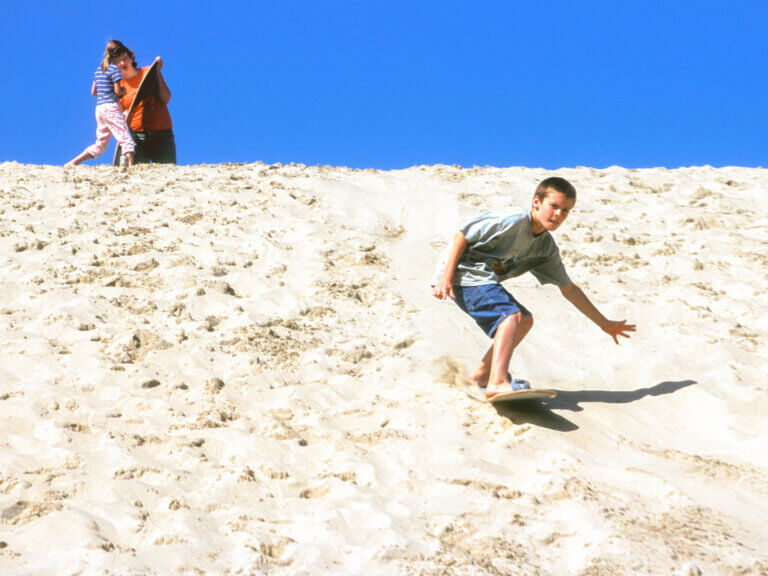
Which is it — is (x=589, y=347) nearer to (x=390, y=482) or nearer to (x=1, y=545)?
(x=390, y=482)

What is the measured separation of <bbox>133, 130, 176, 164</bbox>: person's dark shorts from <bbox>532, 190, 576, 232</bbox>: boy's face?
16.6 feet

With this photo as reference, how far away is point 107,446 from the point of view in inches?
127

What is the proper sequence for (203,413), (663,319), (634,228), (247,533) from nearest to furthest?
(247,533) < (203,413) < (663,319) < (634,228)

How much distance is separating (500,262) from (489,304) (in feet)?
0.85

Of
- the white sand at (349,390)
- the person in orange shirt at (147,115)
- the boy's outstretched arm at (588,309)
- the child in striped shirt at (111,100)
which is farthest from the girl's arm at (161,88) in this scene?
the boy's outstretched arm at (588,309)

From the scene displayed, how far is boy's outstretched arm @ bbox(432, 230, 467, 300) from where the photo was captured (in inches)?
147

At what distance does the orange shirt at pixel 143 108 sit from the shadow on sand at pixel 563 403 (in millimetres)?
5081

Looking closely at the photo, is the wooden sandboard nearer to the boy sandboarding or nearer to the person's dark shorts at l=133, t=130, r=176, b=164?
the boy sandboarding

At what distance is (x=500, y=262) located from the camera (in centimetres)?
387

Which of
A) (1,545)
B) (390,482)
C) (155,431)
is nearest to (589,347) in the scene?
(390,482)

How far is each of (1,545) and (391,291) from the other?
3.18 m

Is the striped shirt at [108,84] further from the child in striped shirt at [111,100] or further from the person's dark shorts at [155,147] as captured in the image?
the person's dark shorts at [155,147]

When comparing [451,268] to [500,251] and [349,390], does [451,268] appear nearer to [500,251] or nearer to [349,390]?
[500,251]

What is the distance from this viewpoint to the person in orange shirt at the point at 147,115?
7434mm
